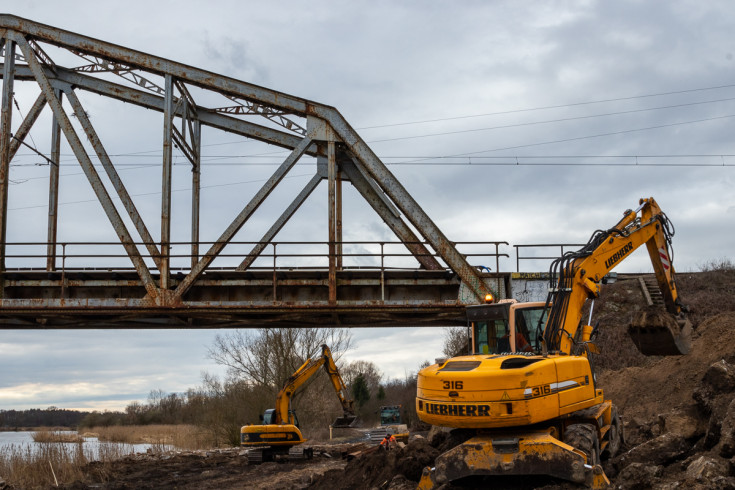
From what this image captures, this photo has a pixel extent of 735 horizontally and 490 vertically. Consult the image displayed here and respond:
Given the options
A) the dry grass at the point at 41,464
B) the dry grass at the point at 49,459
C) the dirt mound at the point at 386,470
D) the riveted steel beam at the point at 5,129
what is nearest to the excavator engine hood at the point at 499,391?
the dirt mound at the point at 386,470

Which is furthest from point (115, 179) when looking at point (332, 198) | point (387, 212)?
point (387, 212)

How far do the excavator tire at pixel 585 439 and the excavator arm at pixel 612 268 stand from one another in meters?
1.19

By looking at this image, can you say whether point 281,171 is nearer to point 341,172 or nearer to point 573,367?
point 341,172

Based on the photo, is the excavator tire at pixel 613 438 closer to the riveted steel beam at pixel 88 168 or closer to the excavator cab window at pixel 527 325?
the excavator cab window at pixel 527 325

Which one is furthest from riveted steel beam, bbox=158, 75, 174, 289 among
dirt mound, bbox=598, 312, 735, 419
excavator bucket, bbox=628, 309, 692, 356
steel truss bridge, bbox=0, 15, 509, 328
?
dirt mound, bbox=598, 312, 735, 419

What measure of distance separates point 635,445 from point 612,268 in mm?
3212

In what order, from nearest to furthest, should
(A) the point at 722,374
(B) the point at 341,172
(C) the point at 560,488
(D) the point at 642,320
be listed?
(C) the point at 560,488 < (A) the point at 722,374 < (D) the point at 642,320 < (B) the point at 341,172

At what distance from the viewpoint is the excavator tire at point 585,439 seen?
9359mm

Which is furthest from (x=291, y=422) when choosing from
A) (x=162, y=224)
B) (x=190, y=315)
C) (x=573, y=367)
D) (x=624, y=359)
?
(x=573, y=367)

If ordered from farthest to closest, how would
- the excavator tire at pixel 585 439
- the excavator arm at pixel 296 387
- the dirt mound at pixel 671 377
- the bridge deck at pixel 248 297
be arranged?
the excavator arm at pixel 296 387 < the bridge deck at pixel 248 297 < the dirt mound at pixel 671 377 < the excavator tire at pixel 585 439

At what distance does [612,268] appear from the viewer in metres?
12.2

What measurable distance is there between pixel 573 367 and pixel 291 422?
518 inches

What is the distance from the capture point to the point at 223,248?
19.0 m

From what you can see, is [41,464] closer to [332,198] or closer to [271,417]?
[271,417]
